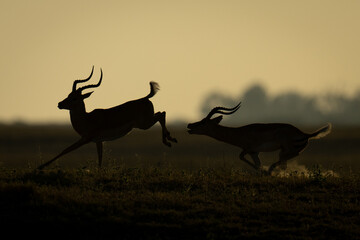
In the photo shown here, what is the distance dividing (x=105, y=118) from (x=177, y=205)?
500 centimetres

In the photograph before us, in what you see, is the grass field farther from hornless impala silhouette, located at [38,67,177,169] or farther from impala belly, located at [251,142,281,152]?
hornless impala silhouette, located at [38,67,177,169]

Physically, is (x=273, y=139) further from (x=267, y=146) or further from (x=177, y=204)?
(x=177, y=204)

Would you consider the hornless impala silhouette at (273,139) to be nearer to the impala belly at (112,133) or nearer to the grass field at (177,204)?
the grass field at (177,204)

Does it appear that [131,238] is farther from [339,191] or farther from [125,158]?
[125,158]

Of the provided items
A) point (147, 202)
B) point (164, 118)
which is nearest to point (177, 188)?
point (147, 202)

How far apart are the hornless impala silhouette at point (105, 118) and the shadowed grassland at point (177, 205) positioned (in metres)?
1.11

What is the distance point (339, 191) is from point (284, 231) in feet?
13.2

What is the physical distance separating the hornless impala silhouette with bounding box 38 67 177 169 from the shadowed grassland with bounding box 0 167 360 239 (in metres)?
1.11

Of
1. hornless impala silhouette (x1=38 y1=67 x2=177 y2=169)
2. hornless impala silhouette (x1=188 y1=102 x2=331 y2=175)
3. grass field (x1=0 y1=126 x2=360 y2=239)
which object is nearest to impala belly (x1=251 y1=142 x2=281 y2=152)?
hornless impala silhouette (x1=188 y1=102 x2=331 y2=175)

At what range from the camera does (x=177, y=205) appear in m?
16.4

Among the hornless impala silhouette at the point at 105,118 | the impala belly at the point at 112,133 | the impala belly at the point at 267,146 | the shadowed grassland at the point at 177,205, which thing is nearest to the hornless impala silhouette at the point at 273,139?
the impala belly at the point at 267,146

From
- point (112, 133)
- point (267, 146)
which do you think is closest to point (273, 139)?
point (267, 146)

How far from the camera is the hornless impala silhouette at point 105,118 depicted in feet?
67.5

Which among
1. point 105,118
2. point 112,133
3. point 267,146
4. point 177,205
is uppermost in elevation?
point 105,118
